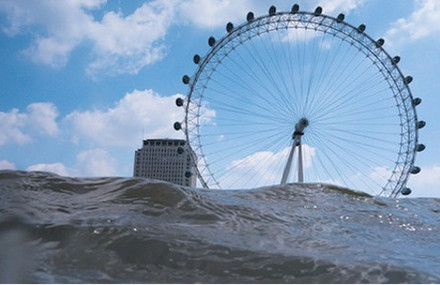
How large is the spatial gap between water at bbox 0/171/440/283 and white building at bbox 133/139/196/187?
111 feet

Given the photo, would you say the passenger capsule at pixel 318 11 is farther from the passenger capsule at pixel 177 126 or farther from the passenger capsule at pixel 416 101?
the passenger capsule at pixel 177 126

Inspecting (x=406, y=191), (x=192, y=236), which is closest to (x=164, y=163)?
(x=406, y=191)

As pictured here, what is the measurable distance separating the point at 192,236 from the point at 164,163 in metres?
37.8

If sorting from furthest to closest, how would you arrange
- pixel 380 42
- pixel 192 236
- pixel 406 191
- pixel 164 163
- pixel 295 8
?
pixel 164 163, pixel 295 8, pixel 380 42, pixel 406 191, pixel 192 236

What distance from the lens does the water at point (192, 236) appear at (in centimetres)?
195

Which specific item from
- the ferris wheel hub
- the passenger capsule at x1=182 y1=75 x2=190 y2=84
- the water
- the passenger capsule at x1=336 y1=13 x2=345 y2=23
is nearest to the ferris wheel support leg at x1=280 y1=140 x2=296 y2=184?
the ferris wheel hub

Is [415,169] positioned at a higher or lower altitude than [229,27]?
lower

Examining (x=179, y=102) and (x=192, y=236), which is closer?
(x=192, y=236)

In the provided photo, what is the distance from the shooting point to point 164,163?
3981cm

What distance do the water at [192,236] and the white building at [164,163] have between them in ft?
111

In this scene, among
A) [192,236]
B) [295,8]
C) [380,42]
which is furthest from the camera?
[295,8]

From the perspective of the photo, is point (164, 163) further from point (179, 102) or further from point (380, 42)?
point (380, 42)

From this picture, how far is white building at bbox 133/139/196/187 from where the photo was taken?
3906cm

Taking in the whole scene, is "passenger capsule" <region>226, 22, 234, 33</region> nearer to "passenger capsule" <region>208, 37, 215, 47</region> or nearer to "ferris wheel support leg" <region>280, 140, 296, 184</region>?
"passenger capsule" <region>208, 37, 215, 47</region>
